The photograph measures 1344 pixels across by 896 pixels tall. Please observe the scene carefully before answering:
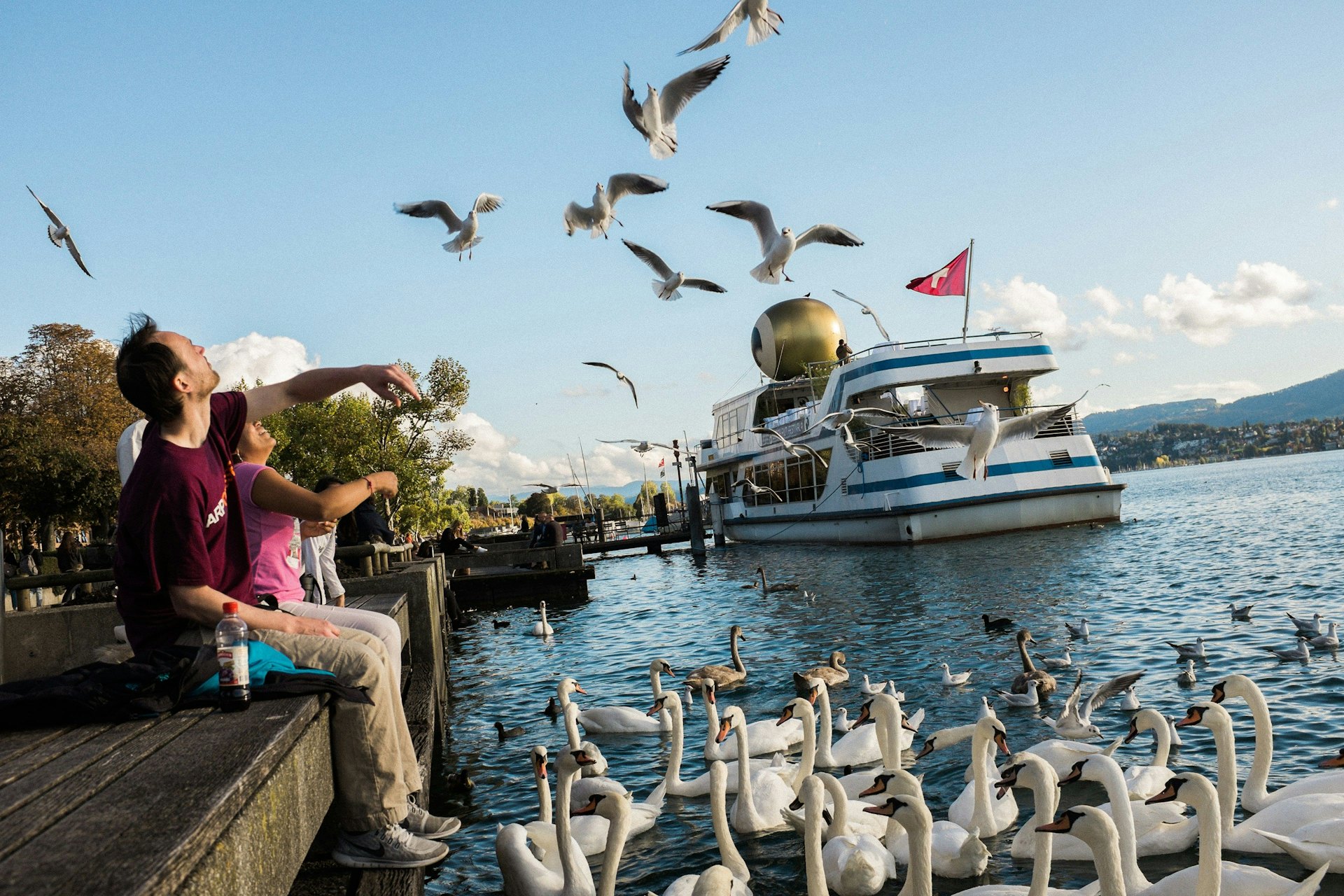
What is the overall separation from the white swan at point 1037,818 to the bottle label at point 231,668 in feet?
11.9

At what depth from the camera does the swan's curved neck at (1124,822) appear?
502 centimetres

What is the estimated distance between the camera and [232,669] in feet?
10.2

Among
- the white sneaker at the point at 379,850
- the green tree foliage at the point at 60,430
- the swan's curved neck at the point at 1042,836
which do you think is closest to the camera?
the white sneaker at the point at 379,850

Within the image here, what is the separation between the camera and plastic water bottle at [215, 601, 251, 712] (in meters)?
3.08

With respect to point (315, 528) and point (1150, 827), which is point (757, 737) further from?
point (315, 528)

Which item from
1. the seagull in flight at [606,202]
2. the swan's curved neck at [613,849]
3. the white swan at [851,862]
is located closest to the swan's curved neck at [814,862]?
the white swan at [851,862]

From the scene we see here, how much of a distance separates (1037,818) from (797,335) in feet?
145

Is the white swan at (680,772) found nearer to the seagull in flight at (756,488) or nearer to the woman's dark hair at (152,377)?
the woman's dark hair at (152,377)

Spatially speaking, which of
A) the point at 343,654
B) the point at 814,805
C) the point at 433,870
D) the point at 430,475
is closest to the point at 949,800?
the point at 814,805

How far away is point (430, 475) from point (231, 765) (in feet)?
146

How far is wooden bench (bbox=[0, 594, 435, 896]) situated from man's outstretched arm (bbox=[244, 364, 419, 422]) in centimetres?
162

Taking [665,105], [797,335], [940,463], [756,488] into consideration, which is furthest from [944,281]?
[665,105]

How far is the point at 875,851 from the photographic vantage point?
19.0ft

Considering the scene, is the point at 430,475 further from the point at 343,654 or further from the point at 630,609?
the point at 343,654
